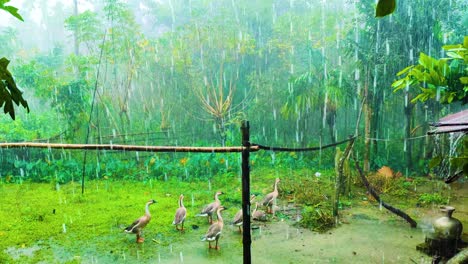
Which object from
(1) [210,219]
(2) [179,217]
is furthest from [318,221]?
(2) [179,217]

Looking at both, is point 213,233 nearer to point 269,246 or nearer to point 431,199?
point 269,246

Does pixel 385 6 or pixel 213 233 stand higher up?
pixel 385 6

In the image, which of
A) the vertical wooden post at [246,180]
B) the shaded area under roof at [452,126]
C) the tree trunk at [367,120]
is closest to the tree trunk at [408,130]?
the tree trunk at [367,120]

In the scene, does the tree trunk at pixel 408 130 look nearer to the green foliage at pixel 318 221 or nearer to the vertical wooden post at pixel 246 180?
the green foliage at pixel 318 221

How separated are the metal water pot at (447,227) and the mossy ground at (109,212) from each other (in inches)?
87.1

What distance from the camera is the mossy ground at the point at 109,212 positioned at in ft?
14.8

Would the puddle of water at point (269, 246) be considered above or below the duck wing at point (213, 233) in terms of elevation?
below

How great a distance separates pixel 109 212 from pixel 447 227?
496cm

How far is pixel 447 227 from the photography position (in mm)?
3996

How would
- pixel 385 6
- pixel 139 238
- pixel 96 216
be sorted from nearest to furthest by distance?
1. pixel 385 6
2. pixel 139 238
3. pixel 96 216

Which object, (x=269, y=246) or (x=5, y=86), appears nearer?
(x=5, y=86)

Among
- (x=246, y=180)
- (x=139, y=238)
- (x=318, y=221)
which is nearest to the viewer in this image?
(x=246, y=180)

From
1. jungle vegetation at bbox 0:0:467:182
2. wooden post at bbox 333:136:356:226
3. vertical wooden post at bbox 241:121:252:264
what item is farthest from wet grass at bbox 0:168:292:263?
vertical wooden post at bbox 241:121:252:264

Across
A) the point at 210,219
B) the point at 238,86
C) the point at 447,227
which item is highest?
the point at 238,86
